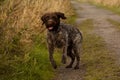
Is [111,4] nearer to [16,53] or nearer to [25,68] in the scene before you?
[16,53]

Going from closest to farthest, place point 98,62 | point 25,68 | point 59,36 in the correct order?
point 25,68 < point 59,36 < point 98,62

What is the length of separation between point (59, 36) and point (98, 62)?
1.54 meters

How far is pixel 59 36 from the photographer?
32.1ft

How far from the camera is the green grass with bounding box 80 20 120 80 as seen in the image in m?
9.13

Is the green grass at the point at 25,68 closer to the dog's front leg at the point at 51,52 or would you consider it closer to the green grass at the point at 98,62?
the dog's front leg at the point at 51,52

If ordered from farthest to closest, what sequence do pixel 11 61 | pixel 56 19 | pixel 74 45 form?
1. pixel 74 45
2. pixel 56 19
3. pixel 11 61

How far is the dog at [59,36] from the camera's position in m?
9.59

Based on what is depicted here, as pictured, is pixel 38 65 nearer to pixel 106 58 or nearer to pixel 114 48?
pixel 106 58

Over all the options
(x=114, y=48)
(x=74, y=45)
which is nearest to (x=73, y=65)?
(x=74, y=45)

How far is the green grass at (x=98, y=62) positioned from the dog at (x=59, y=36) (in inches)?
22.1

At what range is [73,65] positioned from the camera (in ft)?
35.2

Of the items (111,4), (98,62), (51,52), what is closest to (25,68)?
(51,52)

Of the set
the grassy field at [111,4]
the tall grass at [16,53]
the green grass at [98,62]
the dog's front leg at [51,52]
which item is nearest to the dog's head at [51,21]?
the dog's front leg at [51,52]

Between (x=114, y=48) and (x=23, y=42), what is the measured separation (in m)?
4.37
